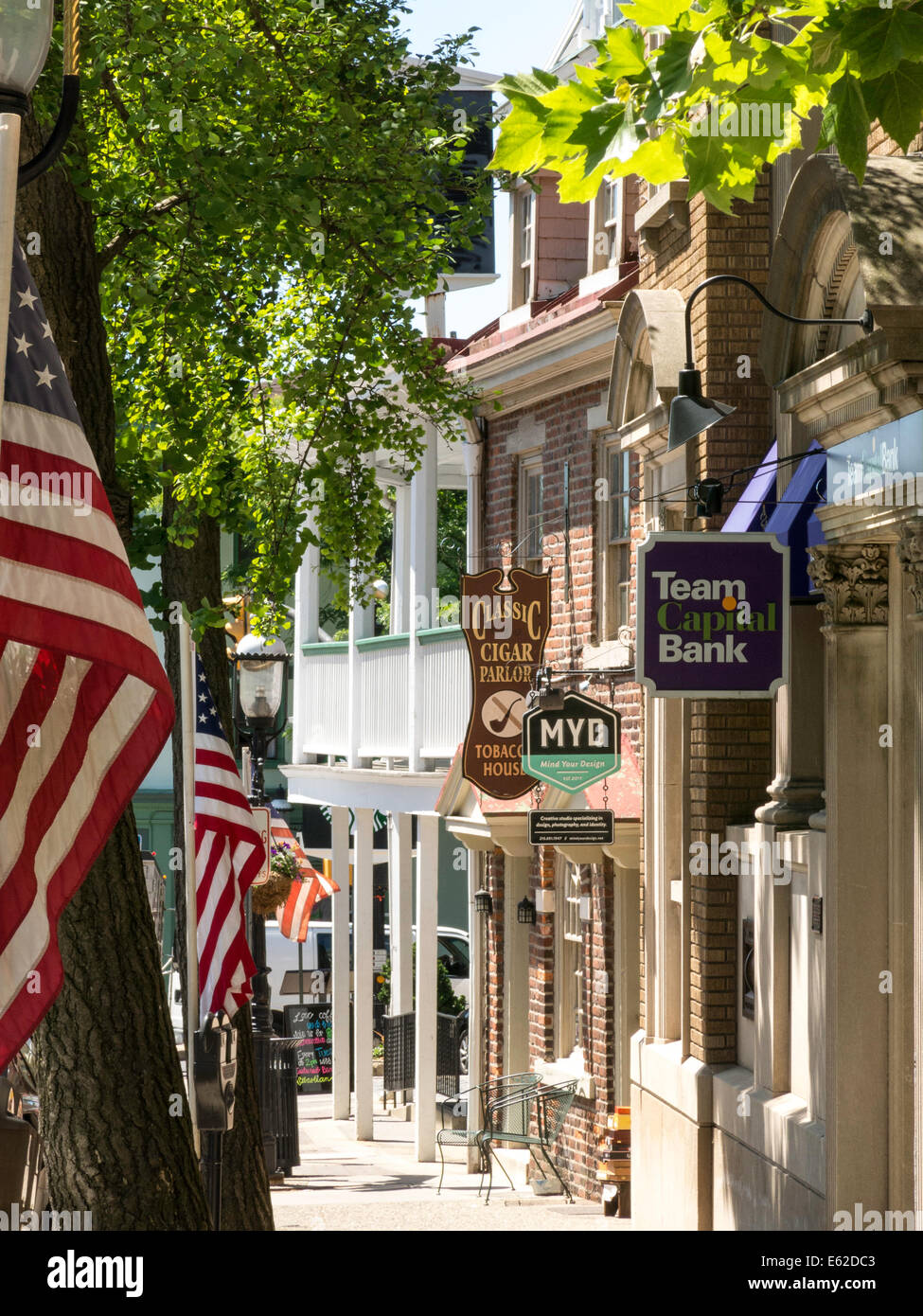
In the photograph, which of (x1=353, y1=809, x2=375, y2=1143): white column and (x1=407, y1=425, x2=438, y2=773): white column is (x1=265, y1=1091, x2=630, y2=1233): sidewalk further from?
(x1=407, y1=425, x2=438, y2=773): white column

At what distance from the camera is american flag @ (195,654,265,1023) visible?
1060cm

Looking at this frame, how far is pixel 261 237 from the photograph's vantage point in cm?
1015

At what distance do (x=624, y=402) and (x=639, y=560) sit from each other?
13.6 ft

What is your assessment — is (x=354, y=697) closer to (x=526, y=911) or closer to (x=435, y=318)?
(x=435, y=318)

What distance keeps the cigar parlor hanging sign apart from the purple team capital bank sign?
5818 mm

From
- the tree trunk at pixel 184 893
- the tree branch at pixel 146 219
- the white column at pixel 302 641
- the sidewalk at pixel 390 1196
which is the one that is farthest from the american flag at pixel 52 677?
the white column at pixel 302 641

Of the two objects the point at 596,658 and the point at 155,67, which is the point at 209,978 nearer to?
the point at 155,67

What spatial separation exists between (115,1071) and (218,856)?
10.4ft

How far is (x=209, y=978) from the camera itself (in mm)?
10609

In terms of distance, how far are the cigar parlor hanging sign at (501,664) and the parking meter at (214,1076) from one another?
7.25m

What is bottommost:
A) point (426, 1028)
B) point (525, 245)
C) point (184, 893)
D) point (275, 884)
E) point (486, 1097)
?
point (486, 1097)

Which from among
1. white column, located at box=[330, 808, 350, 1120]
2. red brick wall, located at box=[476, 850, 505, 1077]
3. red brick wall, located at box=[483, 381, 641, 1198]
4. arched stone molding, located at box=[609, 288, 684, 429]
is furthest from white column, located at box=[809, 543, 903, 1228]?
white column, located at box=[330, 808, 350, 1120]

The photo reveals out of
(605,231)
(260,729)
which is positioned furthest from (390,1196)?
(605,231)

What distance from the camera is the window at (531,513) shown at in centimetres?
1795
